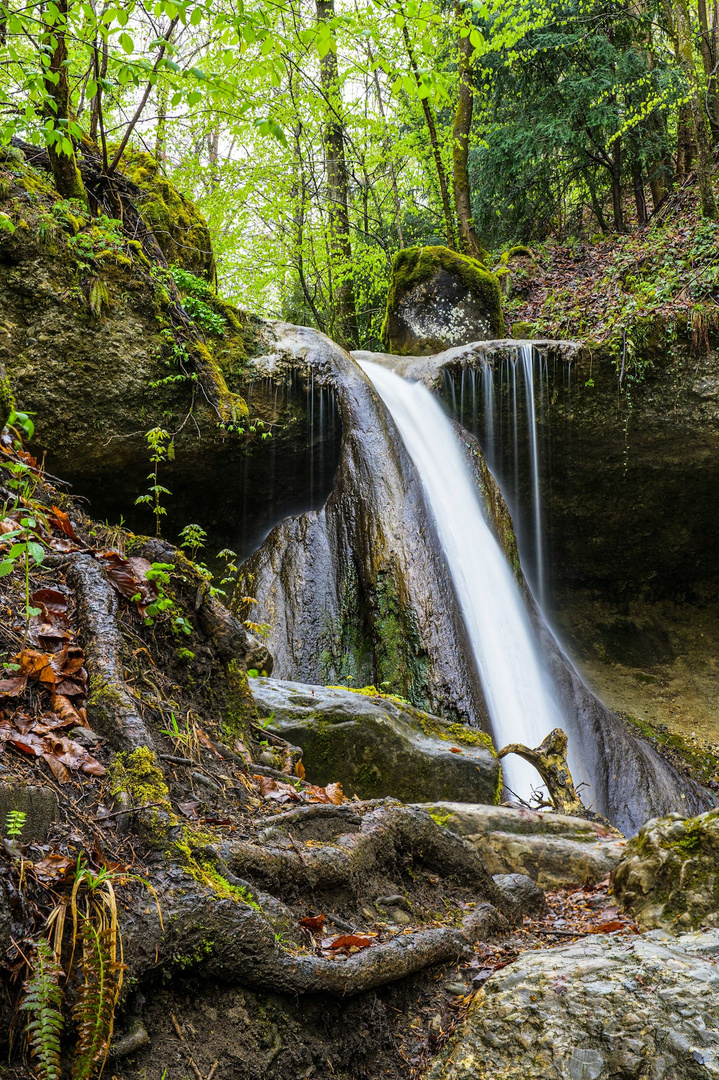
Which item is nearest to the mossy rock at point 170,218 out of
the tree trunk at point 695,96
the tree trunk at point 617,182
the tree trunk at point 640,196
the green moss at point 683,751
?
Result: the tree trunk at point 695,96

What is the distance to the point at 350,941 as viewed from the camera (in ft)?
6.68

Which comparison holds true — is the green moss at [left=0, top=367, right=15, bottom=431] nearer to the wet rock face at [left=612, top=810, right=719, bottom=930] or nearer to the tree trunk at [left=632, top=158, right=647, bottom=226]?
the wet rock face at [left=612, top=810, right=719, bottom=930]

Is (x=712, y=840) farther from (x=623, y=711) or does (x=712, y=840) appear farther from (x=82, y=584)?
(x=623, y=711)

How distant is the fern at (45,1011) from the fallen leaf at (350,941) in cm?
87

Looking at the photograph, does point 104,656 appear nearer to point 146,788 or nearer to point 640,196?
point 146,788

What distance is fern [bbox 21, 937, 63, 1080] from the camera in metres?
1.31

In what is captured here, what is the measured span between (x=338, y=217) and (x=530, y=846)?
14698 mm

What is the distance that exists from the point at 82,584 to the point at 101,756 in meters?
0.93

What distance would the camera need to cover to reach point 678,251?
10992 millimetres

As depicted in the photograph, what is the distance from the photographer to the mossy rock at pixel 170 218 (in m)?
8.71

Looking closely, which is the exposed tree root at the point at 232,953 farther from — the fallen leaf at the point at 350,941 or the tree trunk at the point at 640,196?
the tree trunk at the point at 640,196

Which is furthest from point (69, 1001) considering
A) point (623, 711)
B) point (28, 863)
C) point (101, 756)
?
point (623, 711)

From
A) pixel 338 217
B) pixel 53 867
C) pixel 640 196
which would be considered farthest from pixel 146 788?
pixel 640 196

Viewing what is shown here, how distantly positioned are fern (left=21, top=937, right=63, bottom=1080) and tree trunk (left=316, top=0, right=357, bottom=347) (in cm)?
1469
